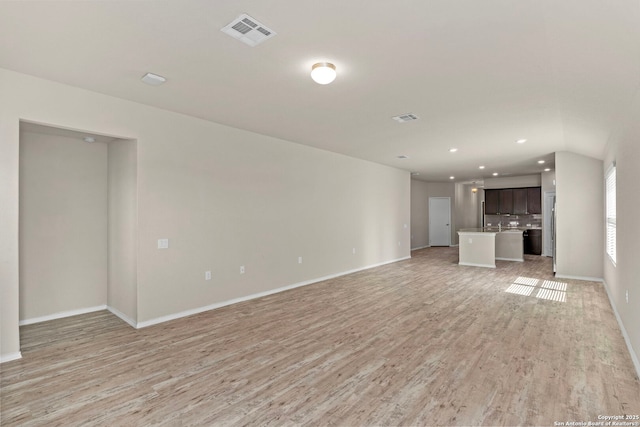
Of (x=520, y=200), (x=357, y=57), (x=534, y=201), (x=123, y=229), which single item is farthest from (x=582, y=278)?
(x=123, y=229)

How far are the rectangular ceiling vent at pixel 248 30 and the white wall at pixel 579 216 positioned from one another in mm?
6781

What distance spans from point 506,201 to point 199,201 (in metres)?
10.5

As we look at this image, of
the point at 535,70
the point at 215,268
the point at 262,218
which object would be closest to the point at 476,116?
the point at 535,70

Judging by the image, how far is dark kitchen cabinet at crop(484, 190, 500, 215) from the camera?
37.1ft

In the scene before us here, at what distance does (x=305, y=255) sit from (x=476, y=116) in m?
3.68

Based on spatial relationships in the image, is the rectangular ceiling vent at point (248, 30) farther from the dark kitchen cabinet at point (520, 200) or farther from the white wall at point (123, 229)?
the dark kitchen cabinet at point (520, 200)

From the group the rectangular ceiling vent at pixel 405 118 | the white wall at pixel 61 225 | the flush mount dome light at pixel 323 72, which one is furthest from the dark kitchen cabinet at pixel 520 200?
the white wall at pixel 61 225

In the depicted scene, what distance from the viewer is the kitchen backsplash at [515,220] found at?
1066 cm

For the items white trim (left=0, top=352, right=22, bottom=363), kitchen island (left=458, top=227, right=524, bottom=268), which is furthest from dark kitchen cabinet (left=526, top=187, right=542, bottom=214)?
white trim (left=0, top=352, right=22, bottom=363)

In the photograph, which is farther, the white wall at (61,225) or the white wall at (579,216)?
the white wall at (579,216)

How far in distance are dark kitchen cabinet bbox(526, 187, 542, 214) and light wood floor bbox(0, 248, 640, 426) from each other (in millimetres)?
6602

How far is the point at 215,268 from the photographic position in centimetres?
470

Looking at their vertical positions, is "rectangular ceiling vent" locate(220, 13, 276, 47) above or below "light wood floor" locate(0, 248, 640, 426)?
above

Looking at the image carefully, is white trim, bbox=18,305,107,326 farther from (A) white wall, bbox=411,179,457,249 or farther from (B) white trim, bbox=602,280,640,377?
(A) white wall, bbox=411,179,457,249
